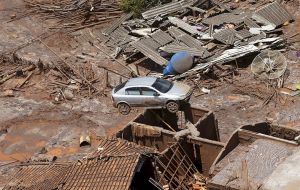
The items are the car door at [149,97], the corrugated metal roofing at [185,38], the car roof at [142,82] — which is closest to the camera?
the car door at [149,97]

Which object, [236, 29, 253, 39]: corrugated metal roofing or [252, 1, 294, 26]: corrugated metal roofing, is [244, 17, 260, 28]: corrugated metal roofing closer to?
[252, 1, 294, 26]: corrugated metal roofing

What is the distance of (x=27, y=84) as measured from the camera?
3225 centimetres

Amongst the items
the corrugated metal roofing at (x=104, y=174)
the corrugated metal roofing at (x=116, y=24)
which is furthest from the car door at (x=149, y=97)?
the corrugated metal roofing at (x=116, y=24)

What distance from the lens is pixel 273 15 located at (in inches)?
1340

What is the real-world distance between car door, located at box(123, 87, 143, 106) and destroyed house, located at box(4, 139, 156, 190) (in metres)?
5.87

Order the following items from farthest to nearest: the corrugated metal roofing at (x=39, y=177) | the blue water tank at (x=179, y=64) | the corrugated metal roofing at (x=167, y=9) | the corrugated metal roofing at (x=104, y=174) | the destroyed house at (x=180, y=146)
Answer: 1. the corrugated metal roofing at (x=167, y=9)
2. the blue water tank at (x=179, y=64)
3. the destroyed house at (x=180, y=146)
4. the corrugated metal roofing at (x=39, y=177)
5. the corrugated metal roofing at (x=104, y=174)

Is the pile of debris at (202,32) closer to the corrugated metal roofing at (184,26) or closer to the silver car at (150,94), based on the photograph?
→ the corrugated metal roofing at (184,26)

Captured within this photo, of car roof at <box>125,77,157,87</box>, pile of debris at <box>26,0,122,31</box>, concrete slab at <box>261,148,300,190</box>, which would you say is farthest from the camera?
pile of debris at <box>26,0,122,31</box>

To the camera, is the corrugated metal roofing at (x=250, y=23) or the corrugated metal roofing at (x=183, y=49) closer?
the corrugated metal roofing at (x=183, y=49)

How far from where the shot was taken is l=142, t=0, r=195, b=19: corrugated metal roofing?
35278 millimetres

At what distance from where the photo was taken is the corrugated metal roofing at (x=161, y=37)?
3272 centimetres

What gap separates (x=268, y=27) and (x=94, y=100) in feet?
34.9

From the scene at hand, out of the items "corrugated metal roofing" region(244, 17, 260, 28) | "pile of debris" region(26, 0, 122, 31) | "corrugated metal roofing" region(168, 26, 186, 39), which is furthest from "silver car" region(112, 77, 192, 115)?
"pile of debris" region(26, 0, 122, 31)

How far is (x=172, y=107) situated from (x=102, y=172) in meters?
7.41
